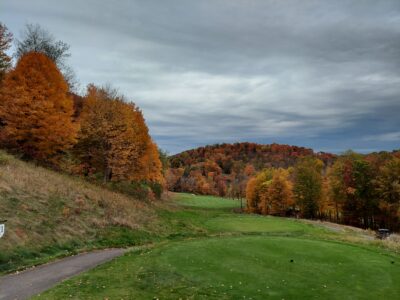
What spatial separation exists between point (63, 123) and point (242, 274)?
3138 cm

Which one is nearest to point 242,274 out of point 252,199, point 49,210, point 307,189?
point 49,210

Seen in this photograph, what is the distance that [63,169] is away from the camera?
46.3 meters


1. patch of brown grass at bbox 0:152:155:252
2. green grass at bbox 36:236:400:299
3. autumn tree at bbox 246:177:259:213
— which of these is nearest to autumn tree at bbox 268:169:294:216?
autumn tree at bbox 246:177:259:213

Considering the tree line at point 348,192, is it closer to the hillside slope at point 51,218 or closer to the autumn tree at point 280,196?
the autumn tree at point 280,196

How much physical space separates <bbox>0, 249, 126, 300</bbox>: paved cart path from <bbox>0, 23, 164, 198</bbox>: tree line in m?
22.0

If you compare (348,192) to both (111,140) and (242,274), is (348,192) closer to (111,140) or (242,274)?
(111,140)

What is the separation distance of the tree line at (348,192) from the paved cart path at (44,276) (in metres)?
58.9

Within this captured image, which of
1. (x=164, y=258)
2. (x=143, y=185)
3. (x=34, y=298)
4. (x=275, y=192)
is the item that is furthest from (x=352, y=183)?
(x=34, y=298)

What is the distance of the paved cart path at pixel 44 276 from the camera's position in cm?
1480

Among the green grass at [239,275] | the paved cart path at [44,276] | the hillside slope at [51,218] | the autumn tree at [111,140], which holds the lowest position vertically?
the paved cart path at [44,276]

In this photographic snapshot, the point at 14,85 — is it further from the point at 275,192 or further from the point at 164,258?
the point at 275,192

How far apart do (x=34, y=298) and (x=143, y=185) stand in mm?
54082

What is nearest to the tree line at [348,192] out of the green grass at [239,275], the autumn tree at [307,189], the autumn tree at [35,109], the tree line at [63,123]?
the autumn tree at [307,189]

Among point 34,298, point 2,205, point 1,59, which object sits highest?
point 1,59
